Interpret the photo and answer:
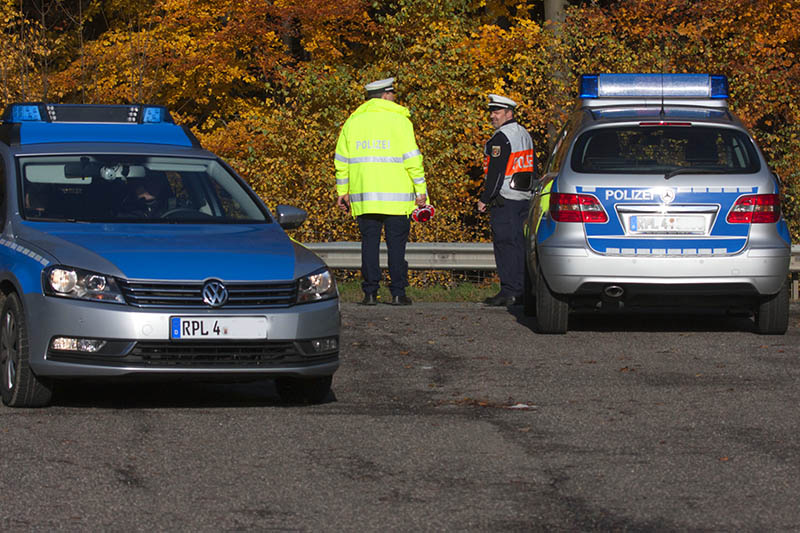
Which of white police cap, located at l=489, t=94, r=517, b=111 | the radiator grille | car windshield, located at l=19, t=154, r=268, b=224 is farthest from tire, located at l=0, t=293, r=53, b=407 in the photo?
white police cap, located at l=489, t=94, r=517, b=111

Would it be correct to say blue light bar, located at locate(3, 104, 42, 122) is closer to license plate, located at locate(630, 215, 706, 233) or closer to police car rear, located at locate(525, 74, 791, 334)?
police car rear, located at locate(525, 74, 791, 334)

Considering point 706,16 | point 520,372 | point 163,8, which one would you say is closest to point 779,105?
point 706,16

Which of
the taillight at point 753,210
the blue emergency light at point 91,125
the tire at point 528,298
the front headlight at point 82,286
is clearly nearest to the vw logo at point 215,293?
the front headlight at point 82,286

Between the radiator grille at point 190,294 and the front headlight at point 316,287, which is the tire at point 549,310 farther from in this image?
the radiator grille at point 190,294

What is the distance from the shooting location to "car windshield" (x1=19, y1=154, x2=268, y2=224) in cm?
916

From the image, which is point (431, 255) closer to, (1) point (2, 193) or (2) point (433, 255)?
(2) point (433, 255)

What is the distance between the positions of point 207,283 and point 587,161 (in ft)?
14.5

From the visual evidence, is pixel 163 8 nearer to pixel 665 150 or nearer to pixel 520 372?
pixel 665 150

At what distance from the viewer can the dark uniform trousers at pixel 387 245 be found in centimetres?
1434

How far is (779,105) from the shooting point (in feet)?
76.7

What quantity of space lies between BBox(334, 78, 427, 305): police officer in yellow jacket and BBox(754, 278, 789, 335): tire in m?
3.44

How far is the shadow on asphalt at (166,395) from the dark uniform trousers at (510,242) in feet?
16.9

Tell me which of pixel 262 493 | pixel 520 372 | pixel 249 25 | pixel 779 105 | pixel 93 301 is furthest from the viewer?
pixel 249 25

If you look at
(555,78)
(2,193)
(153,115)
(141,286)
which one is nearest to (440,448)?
(141,286)
